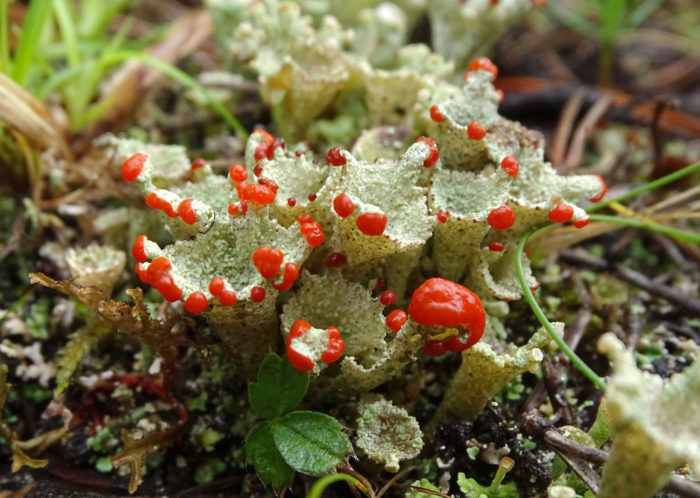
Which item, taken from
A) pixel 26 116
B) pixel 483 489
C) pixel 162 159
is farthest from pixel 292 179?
pixel 26 116

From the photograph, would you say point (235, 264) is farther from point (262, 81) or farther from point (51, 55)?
point (51, 55)

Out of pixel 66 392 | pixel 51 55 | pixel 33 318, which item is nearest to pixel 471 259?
pixel 66 392

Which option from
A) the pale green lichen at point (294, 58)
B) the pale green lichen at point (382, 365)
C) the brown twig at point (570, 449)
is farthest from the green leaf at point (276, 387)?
the pale green lichen at point (294, 58)

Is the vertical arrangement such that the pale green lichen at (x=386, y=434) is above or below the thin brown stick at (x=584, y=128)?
below

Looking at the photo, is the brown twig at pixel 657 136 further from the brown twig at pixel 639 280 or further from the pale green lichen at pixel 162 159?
the pale green lichen at pixel 162 159

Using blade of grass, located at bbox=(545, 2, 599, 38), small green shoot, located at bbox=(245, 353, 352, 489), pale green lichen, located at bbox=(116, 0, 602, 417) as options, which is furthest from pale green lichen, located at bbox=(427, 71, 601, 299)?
blade of grass, located at bbox=(545, 2, 599, 38)

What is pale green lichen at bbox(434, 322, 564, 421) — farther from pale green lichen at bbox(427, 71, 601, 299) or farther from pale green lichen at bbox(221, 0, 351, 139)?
pale green lichen at bbox(221, 0, 351, 139)
